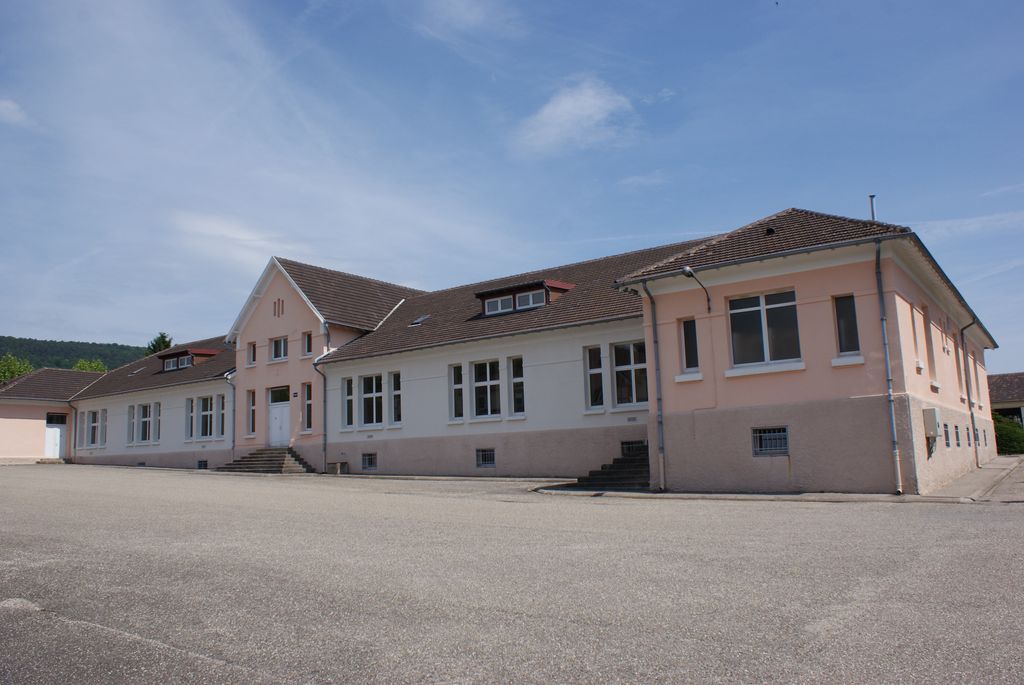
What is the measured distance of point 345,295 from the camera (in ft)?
117

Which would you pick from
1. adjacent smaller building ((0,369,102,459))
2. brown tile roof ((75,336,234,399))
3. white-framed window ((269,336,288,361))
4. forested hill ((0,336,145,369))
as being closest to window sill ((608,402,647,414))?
white-framed window ((269,336,288,361))

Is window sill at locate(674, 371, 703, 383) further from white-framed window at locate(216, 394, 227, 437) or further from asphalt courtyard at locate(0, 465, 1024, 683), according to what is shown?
white-framed window at locate(216, 394, 227, 437)

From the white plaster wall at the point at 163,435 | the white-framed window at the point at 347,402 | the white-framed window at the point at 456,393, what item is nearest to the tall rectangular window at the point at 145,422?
the white plaster wall at the point at 163,435

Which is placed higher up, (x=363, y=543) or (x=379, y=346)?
(x=379, y=346)

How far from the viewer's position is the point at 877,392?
17.5 m

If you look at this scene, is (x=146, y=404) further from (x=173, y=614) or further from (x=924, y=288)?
(x=173, y=614)

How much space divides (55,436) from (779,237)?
Answer: 140 ft

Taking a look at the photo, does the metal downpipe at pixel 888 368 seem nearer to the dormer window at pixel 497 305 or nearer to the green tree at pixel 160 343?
the dormer window at pixel 497 305

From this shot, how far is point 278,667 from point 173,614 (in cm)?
178

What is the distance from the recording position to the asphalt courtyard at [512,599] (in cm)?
520

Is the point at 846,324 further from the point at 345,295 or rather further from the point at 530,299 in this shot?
the point at 345,295

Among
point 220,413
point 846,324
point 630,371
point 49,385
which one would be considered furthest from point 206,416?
point 846,324

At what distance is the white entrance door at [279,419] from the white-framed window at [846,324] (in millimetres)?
22385

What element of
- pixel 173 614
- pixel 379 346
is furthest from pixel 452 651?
pixel 379 346
